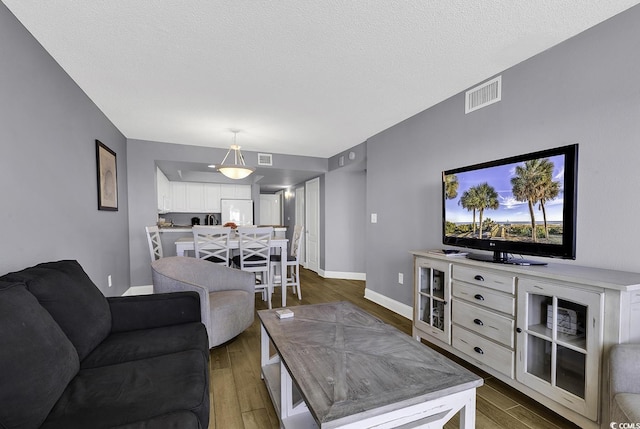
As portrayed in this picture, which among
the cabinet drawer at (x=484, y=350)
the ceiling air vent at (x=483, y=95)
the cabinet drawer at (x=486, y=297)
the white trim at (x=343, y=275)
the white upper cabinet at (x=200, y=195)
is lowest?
the white trim at (x=343, y=275)

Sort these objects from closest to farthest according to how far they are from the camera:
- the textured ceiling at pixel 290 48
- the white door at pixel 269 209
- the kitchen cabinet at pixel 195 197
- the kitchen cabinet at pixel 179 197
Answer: the textured ceiling at pixel 290 48 → the kitchen cabinet at pixel 179 197 → the kitchen cabinet at pixel 195 197 → the white door at pixel 269 209

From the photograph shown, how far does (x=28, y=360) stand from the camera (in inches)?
38.0

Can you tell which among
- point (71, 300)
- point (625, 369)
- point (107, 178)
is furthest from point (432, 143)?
point (107, 178)

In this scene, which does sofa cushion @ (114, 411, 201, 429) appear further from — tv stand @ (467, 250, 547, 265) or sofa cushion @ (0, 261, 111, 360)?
tv stand @ (467, 250, 547, 265)

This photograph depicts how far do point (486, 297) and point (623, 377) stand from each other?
0.75 metres

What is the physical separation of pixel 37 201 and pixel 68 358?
48.4 inches

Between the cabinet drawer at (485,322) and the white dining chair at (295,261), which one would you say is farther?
the white dining chair at (295,261)

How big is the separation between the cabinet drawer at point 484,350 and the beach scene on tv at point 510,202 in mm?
710

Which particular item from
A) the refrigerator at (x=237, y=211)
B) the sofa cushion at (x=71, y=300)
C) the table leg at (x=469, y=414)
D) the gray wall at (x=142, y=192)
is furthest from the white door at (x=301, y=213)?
the table leg at (x=469, y=414)

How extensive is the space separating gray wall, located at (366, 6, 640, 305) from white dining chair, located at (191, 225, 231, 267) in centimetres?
229

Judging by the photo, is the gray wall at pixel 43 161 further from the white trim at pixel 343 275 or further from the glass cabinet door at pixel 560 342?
the white trim at pixel 343 275

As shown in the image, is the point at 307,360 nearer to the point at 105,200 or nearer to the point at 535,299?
the point at 535,299

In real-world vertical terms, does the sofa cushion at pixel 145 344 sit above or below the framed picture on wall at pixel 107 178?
below

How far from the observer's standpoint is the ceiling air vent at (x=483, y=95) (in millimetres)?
2303
